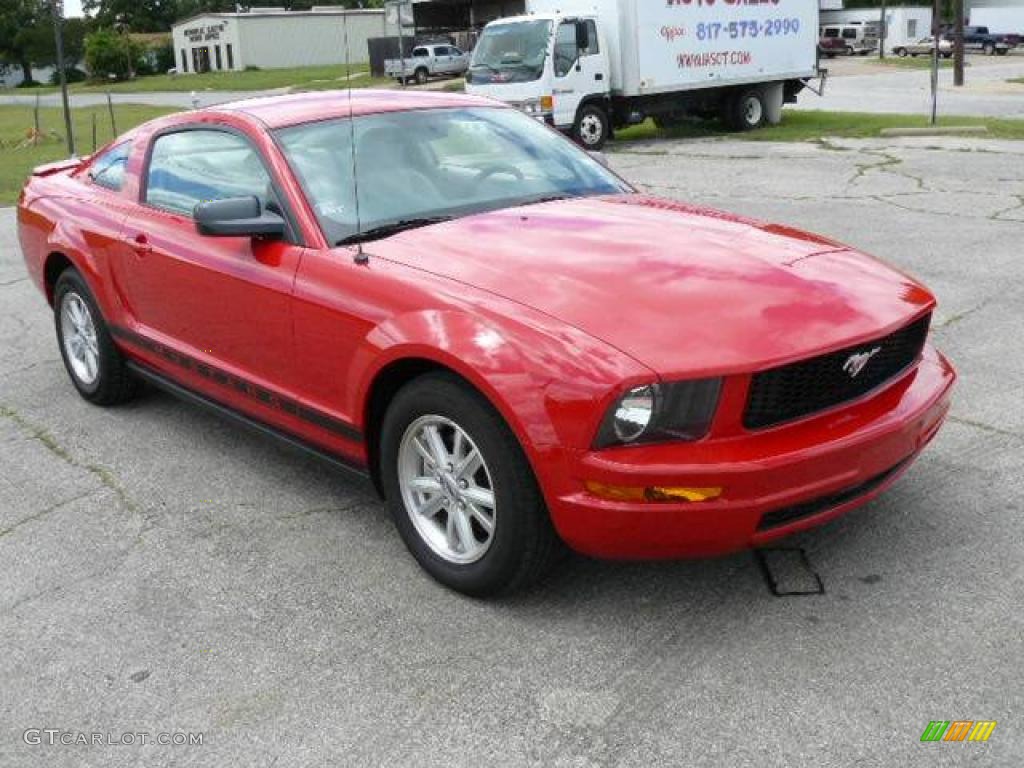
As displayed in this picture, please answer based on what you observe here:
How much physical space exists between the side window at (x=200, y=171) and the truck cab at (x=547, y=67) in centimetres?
1271

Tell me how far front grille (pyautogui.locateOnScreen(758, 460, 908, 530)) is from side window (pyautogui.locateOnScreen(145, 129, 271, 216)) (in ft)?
7.30

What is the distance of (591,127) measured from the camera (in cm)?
1830

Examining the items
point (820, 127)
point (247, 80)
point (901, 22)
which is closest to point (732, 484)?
point (820, 127)

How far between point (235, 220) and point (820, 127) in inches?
691

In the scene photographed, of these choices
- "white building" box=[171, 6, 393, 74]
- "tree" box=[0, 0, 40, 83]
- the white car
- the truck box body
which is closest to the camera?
the truck box body

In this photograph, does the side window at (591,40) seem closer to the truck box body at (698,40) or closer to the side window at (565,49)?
the side window at (565,49)

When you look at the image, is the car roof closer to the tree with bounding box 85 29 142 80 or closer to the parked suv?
the parked suv

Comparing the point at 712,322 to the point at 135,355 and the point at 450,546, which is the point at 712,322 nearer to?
the point at 450,546

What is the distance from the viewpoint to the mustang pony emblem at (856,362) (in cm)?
317

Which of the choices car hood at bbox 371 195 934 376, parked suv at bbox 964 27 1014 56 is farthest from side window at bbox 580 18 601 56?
parked suv at bbox 964 27 1014 56

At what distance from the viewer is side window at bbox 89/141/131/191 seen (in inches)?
206

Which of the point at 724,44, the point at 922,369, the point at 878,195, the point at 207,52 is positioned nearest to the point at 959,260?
the point at 878,195

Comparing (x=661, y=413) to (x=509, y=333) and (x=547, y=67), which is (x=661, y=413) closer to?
(x=509, y=333)

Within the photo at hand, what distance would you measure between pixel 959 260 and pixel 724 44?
41.5 feet
